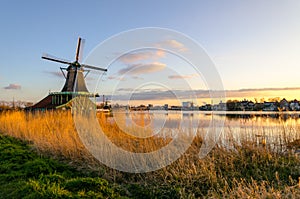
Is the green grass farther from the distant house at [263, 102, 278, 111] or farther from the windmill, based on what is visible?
the windmill

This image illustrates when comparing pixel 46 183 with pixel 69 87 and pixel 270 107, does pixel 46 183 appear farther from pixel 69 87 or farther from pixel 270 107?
pixel 69 87

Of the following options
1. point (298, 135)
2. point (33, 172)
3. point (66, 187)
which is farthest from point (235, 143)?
point (33, 172)

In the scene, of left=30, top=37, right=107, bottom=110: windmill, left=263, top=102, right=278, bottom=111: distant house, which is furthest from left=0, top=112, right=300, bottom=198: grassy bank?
left=30, top=37, right=107, bottom=110: windmill

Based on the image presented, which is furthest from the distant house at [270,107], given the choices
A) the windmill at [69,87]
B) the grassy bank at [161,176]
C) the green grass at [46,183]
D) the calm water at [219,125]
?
the windmill at [69,87]

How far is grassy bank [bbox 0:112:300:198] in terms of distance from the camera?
144 inches

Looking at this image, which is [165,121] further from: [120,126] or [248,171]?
[248,171]

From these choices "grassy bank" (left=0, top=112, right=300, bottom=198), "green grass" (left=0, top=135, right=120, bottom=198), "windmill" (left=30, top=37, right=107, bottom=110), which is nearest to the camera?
"green grass" (left=0, top=135, right=120, bottom=198)

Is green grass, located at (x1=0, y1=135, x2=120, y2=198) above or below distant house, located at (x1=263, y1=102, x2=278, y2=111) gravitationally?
below

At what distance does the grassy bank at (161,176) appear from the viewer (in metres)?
3.66

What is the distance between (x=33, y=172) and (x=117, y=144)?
7.43 ft

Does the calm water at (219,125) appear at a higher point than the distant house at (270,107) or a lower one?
lower

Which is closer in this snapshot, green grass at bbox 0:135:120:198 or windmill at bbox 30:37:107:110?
green grass at bbox 0:135:120:198

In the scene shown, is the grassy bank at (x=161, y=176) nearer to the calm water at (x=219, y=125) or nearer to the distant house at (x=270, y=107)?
the calm water at (x=219, y=125)

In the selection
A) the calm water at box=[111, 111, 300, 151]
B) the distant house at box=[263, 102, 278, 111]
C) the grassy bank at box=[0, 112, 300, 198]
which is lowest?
the grassy bank at box=[0, 112, 300, 198]
